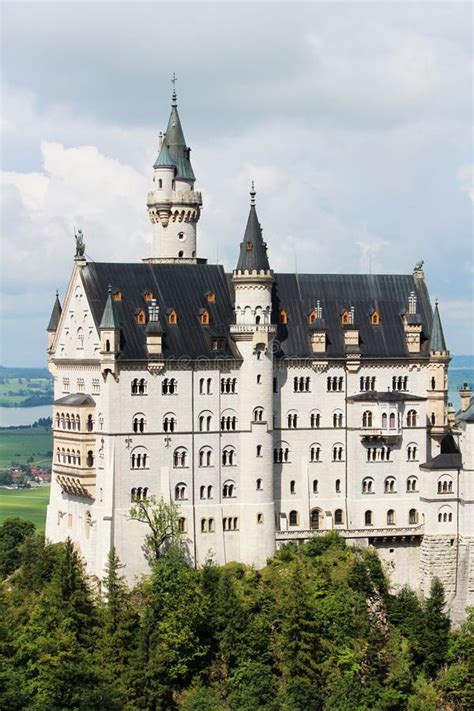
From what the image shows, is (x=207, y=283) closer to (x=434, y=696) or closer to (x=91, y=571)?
(x=91, y=571)

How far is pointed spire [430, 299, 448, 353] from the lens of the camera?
404 ft

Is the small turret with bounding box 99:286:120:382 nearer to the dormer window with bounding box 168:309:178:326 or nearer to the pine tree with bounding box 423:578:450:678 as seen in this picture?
the dormer window with bounding box 168:309:178:326

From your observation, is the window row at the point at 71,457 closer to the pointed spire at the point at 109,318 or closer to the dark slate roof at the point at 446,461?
the pointed spire at the point at 109,318

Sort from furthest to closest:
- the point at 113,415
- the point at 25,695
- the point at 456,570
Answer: the point at 456,570, the point at 113,415, the point at 25,695

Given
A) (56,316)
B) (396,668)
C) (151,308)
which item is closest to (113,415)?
(151,308)

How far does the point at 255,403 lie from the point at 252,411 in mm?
567

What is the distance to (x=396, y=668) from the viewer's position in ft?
375

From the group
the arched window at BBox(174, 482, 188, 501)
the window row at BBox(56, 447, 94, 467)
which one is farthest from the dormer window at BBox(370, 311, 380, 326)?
the window row at BBox(56, 447, 94, 467)

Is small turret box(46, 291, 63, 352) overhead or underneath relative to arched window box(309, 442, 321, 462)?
overhead

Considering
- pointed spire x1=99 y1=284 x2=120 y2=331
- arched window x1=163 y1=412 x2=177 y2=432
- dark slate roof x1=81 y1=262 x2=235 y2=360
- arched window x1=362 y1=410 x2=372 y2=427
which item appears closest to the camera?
pointed spire x1=99 y1=284 x2=120 y2=331

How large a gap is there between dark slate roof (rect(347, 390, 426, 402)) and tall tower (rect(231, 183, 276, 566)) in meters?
6.70

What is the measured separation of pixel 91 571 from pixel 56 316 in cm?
2050

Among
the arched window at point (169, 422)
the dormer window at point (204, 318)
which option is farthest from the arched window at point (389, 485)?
the dormer window at point (204, 318)

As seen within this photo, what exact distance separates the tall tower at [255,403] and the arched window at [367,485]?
24.1 feet
